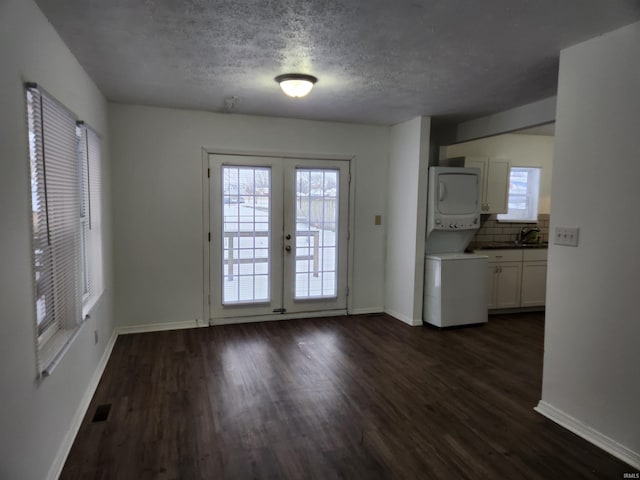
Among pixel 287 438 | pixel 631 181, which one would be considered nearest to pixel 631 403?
pixel 631 181

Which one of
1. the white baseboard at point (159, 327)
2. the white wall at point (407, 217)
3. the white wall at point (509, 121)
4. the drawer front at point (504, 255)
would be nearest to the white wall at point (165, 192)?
the white baseboard at point (159, 327)

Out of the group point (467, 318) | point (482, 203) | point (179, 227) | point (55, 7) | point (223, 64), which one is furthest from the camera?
point (482, 203)

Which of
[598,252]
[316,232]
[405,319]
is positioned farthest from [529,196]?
[598,252]

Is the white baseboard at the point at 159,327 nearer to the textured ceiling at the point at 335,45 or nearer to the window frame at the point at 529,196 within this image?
the textured ceiling at the point at 335,45

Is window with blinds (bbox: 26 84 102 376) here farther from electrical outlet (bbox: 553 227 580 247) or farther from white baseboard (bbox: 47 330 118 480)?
electrical outlet (bbox: 553 227 580 247)

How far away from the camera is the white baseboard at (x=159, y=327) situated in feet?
14.1

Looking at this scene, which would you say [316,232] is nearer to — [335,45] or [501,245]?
[501,245]

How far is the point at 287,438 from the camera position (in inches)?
96.6

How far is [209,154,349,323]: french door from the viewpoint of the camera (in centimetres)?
460

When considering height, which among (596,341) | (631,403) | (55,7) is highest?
(55,7)

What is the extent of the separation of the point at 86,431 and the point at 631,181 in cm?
349

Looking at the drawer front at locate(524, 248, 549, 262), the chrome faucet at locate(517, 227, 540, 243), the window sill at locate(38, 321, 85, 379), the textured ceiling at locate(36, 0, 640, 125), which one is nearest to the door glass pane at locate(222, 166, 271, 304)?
the textured ceiling at locate(36, 0, 640, 125)

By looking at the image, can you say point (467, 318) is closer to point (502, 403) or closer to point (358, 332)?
point (358, 332)

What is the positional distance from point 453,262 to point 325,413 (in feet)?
8.38
